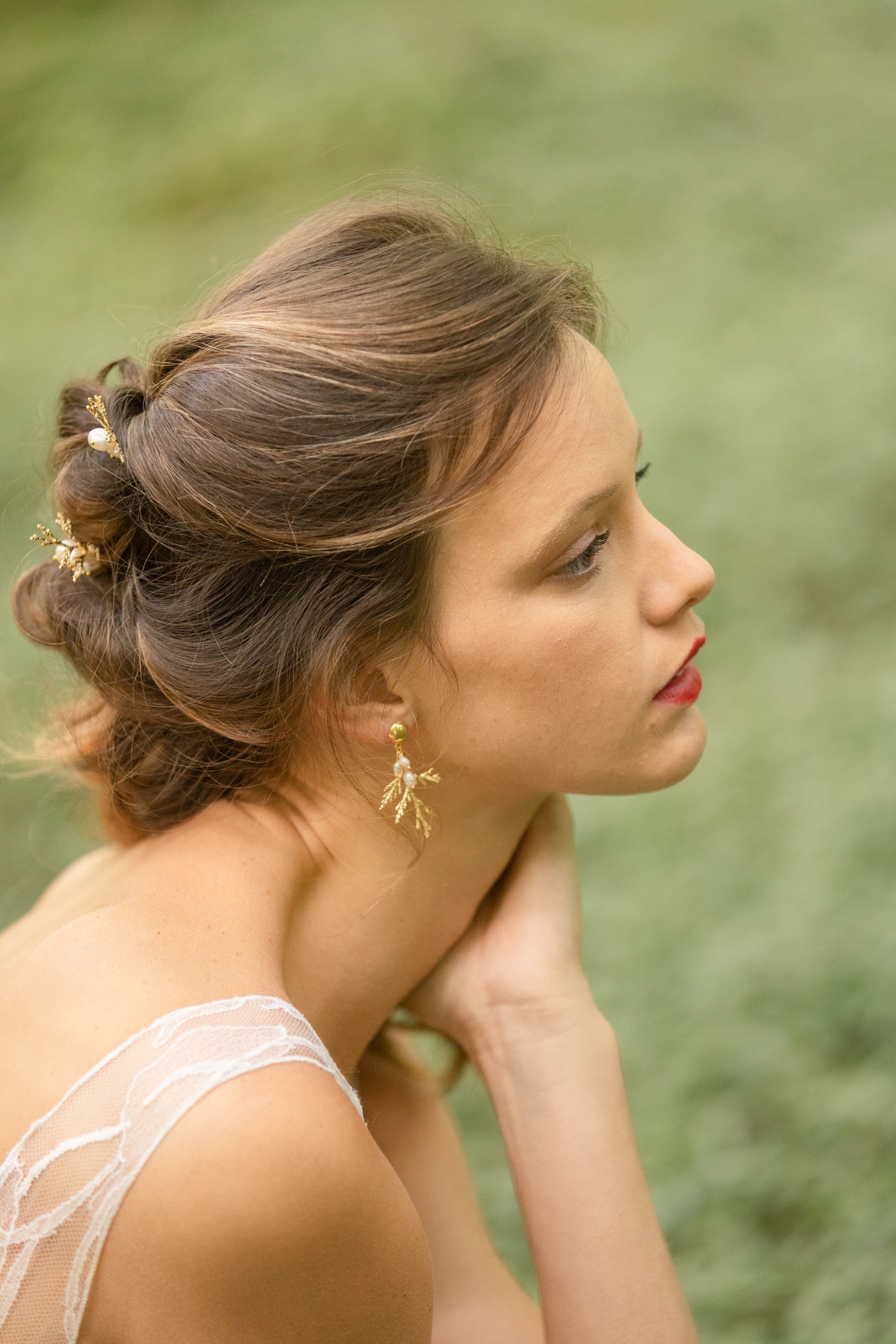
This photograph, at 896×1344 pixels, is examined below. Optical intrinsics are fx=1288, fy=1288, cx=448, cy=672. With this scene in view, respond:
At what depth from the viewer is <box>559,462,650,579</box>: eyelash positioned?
74.0 inches

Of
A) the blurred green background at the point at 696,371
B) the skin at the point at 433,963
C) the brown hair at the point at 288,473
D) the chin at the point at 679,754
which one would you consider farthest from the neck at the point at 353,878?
the blurred green background at the point at 696,371

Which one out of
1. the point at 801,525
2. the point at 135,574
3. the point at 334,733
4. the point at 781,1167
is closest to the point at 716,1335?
the point at 781,1167

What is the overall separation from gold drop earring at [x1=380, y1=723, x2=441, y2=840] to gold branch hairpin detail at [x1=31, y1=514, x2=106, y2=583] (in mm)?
555

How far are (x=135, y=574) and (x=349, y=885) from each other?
59cm

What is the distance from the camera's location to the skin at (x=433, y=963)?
4.93ft

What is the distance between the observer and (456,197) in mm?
2477

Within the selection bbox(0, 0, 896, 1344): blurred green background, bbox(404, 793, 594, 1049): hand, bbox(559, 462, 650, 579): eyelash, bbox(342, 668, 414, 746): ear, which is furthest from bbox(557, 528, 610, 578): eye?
bbox(0, 0, 896, 1344): blurred green background

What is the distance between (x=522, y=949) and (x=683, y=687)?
570 mm

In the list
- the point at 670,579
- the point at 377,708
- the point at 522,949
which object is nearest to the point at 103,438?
the point at 377,708

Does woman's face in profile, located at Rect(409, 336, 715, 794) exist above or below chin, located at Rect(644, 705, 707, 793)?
above

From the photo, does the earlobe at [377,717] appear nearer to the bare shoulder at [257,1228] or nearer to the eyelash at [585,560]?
the eyelash at [585,560]

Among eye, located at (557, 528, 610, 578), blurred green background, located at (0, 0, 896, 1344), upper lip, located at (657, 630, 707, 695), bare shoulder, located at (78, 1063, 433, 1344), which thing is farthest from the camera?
blurred green background, located at (0, 0, 896, 1344)

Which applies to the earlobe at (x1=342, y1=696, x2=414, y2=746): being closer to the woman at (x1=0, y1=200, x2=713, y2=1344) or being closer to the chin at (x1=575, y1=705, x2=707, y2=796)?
the woman at (x1=0, y1=200, x2=713, y2=1344)

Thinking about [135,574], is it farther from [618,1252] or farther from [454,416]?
[618,1252]
